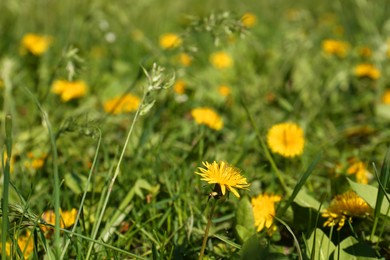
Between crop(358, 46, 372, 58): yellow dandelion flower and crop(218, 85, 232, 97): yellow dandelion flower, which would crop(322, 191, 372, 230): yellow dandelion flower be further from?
crop(358, 46, 372, 58): yellow dandelion flower

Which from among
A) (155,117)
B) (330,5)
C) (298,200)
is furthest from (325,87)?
(330,5)

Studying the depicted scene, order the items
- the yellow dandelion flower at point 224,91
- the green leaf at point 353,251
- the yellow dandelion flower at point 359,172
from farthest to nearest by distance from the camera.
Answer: the yellow dandelion flower at point 224,91 < the yellow dandelion flower at point 359,172 < the green leaf at point 353,251

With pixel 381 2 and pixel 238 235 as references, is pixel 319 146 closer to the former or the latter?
pixel 238 235

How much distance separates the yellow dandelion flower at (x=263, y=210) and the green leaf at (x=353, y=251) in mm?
202

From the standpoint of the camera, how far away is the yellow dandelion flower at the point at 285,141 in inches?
76.0

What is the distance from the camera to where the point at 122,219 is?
160 centimetres

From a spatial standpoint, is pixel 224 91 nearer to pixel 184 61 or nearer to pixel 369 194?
pixel 184 61

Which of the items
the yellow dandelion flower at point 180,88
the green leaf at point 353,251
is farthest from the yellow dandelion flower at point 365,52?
the green leaf at point 353,251

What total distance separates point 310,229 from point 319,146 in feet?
2.48

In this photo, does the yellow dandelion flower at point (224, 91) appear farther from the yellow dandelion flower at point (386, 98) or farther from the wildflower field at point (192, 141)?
the yellow dandelion flower at point (386, 98)

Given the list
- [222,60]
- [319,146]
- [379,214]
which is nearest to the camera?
[379,214]

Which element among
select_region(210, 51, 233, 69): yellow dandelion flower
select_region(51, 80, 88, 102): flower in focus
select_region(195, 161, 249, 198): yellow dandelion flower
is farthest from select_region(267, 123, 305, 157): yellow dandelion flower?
select_region(210, 51, 233, 69): yellow dandelion flower

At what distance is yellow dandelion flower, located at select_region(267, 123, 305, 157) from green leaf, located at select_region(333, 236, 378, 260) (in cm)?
61

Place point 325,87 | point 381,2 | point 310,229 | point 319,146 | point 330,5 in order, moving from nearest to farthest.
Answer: point 310,229 < point 319,146 < point 325,87 < point 381,2 < point 330,5
